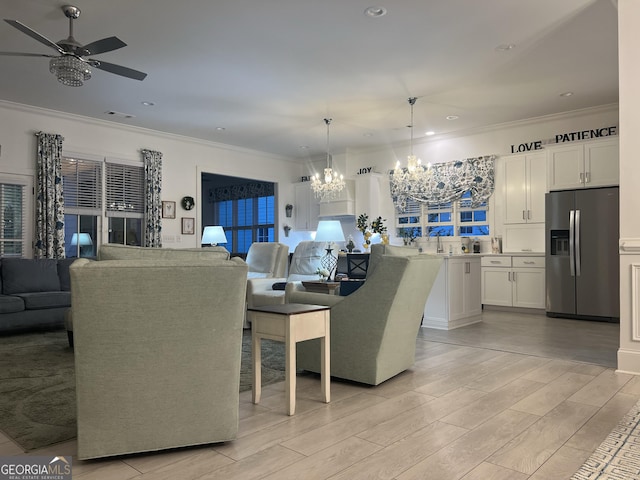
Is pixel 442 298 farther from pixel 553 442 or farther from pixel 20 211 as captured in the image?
pixel 20 211

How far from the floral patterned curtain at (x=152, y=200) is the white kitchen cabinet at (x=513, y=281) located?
525 cm

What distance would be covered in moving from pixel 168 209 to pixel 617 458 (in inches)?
282

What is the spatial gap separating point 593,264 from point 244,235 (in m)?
7.63

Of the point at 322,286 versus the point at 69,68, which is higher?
the point at 69,68

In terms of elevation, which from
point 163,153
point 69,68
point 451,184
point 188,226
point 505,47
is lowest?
point 188,226

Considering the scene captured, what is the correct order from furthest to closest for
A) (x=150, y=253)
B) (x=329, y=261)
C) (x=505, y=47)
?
(x=329, y=261) < (x=505, y=47) < (x=150, y=253)

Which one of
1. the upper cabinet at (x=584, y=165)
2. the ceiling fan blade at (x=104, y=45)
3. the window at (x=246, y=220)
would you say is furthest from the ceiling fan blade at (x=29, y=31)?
the window at (x=246, y=220)

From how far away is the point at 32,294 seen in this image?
542 centimetres

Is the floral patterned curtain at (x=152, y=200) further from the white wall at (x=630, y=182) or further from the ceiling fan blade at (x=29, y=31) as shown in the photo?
the white wall at (x=630, y=182)

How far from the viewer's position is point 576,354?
4184 millimetres

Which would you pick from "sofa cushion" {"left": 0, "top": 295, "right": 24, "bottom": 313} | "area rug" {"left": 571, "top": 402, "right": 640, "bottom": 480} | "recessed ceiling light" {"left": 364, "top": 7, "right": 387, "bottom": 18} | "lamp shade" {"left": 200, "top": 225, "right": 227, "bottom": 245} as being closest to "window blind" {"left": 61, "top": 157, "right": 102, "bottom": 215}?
"lamp shade" {"left": 200, "top": 225, "right": 227, "bottom": 245}

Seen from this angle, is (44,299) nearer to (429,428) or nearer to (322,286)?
(322,286)

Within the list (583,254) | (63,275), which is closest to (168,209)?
(63,275)

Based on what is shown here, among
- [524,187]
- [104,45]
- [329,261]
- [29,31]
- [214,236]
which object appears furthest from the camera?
[214,236]
